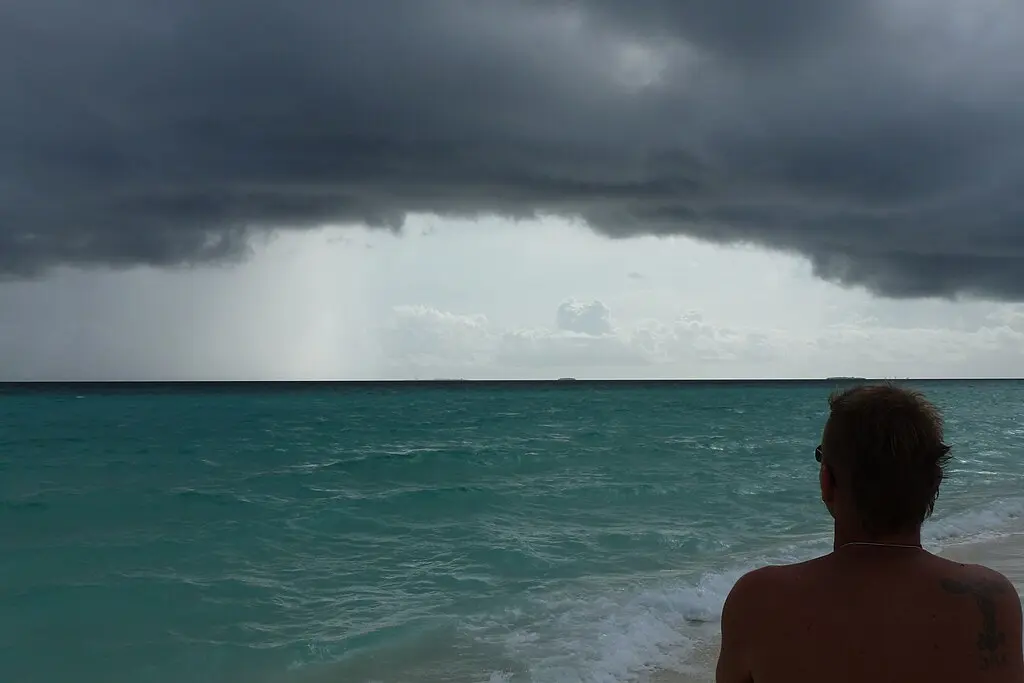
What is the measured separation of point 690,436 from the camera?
38.6m

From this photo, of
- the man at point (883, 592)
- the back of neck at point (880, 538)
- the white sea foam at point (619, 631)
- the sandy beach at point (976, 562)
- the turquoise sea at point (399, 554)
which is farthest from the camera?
the turquoise sea at point (399, 554)

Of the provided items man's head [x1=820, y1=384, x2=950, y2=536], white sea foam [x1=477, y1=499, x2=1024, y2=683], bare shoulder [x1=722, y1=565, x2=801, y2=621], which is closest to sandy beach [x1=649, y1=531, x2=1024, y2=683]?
white sea foam [x1=477, y1=499, x2=1024, y2=683]

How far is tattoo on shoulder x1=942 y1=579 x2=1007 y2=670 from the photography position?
1945 mm

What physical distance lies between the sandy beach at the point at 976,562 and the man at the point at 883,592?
5.61 metres

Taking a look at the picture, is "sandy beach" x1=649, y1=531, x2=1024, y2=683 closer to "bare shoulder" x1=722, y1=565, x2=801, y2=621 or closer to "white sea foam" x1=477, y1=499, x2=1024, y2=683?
"white sea foam" x1=477, y1=499, x2=1024, y2=683

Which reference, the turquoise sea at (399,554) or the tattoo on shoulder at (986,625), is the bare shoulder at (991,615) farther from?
the turquoise sea at (399,554)

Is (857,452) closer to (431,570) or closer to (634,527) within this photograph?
(431,570)

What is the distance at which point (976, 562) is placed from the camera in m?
11.6

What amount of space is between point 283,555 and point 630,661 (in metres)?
7.53

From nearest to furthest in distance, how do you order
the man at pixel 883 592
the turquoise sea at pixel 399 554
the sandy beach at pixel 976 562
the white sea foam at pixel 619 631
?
the man at pixel 883 592
the sandy beach at pixel 976 562
the white sea foam at pixel 619 631
the turquoise sea at pixel 399 554

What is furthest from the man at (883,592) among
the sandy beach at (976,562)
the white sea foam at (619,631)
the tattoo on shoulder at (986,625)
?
the white sea foam at (619,631)

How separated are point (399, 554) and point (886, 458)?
12220mm

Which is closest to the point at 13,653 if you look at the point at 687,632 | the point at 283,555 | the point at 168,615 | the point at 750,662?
the point at 168,615

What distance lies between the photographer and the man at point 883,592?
1917 mm
